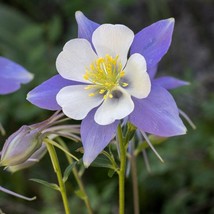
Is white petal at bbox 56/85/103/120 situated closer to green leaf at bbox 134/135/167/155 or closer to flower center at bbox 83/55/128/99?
flower center at bbox 83/55/128/99

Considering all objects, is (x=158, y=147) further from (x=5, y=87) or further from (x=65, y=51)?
(x=65, y=51)

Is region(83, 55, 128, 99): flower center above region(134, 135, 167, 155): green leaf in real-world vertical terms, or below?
above

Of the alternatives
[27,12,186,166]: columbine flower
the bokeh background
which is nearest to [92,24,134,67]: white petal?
[27,12,186,166]: columbine flower

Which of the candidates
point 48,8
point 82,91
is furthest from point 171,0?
point 82,91

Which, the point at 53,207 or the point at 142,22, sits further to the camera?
the point at 142,22

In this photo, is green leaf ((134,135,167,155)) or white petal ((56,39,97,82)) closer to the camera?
white petal ((56,39,97,82))

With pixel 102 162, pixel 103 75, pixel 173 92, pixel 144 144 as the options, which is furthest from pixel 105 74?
pixel 173 92

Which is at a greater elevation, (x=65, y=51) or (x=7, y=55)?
(x=65, y=51)
